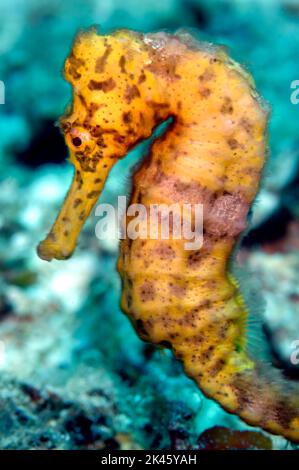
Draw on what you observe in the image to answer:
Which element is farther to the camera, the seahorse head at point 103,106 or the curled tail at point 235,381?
the curled tail at point 235,381


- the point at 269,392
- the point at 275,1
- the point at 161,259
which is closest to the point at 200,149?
the point at 161,259

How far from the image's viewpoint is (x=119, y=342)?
3.45 meters

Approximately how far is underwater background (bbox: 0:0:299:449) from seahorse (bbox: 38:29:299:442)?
154 mm

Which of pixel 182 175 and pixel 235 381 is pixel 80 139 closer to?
pixel 182 175

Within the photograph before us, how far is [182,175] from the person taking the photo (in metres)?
1.97

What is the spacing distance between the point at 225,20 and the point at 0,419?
5655 mm

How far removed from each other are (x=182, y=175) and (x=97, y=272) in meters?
2.46

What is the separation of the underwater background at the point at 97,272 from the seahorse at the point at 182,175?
0.51 ft

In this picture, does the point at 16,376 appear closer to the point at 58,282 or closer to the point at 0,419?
the point at 0,419

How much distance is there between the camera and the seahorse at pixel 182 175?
191 cm

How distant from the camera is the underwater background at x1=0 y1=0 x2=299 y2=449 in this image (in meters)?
2.58

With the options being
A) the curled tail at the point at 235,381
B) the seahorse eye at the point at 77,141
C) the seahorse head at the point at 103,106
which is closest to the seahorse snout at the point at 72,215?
the seahorse head at the point at 103,106

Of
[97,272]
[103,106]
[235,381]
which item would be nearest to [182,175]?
[103,106]

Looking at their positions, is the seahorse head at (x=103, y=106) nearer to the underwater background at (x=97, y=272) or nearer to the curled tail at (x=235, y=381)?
the underwater background at (x=97, y=272)
